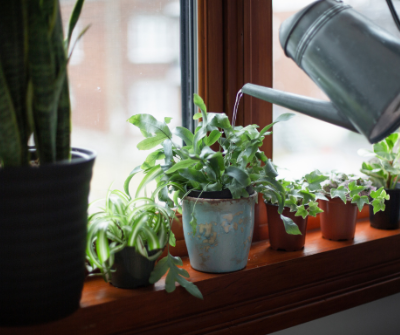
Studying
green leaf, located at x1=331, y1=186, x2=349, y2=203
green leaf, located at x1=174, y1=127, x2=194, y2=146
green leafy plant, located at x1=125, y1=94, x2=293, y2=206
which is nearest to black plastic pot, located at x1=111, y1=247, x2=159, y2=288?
green leafy plant, located at x1=125, y1=94, x2=293, y2=206

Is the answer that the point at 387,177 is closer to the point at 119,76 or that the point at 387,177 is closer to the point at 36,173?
the point at 119,76

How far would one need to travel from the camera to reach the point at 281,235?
0.93 m

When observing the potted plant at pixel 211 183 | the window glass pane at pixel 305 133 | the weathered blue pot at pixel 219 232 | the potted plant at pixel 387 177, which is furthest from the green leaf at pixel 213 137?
the potted plant at pixel 387 177

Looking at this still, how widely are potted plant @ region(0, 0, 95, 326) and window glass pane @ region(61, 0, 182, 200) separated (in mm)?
243

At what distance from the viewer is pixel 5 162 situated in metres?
0.56

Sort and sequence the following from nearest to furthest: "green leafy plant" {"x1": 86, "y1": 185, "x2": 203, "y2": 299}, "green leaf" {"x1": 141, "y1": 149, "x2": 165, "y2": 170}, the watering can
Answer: the watering can, "green leafy plant" {"x1": 86, "y1": 185, "x2": 203, "y2": 299}, "green leaf" {"x1": 141, "y1": 149, "x2": 165, "y2": 170}

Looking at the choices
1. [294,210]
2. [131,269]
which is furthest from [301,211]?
[131,269]

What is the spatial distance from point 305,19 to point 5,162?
439mm

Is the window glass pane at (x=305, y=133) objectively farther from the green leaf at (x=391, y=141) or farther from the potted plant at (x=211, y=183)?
the potted plant at (x=211, y=183)

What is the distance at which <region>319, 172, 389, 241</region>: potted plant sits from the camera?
966 mm

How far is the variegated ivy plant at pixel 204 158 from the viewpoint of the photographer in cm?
73

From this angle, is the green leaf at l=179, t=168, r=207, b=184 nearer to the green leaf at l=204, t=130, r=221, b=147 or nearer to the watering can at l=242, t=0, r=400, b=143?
the green leaf at l=204, t=130, r=221, b=147

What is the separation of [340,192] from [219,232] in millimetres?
367

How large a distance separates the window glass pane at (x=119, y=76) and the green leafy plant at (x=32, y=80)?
0.79 ft
